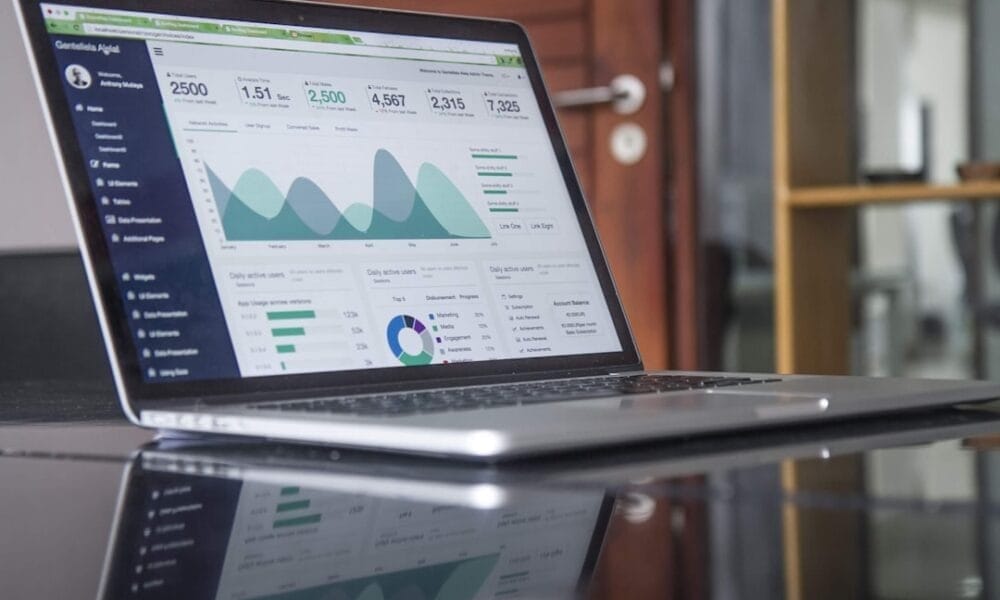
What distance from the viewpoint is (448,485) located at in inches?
17.9

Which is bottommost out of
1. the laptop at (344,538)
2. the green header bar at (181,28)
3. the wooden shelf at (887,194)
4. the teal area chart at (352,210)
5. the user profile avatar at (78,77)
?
the laptop at (344,538)

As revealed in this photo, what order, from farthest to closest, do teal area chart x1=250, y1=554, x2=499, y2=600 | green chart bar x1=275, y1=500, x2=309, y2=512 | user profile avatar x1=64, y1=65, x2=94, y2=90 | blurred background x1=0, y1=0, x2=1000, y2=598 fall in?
blurred background x1=0, y1=0, x2=1000, y2=598 → user profile avatar x1=64, y1=65, x2=94, y2=90 → green chart bar x1=275, y1=500, x2=309, y2=512 → teal area chart x1=250, y1=554, x2=499, y2=600

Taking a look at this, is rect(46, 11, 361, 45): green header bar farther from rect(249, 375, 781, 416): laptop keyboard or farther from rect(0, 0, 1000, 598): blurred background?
rect(0, 0, 1000, 598): blurred background

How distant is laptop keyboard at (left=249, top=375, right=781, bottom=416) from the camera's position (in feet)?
1.84

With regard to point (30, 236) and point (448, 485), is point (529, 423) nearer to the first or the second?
point (448, 485)

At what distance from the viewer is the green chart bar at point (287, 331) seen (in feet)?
2.19

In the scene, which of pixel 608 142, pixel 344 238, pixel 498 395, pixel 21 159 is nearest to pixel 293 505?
pixel 498 395

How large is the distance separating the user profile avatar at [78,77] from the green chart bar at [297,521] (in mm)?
322

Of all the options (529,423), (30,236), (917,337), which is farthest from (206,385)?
(917,337)

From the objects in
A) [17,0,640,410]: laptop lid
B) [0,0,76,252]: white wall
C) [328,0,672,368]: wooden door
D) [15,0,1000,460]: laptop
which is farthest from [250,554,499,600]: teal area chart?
[328,0,672,368]: wooden door

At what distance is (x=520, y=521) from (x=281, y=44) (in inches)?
17.0

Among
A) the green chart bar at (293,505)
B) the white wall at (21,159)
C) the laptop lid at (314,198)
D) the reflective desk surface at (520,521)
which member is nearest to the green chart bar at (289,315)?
the laptop lid at (314,198)

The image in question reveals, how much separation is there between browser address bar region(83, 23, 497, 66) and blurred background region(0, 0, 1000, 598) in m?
1.41

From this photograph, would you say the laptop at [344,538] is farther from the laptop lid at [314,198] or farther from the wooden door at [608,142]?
the wooden door at [608,142]
